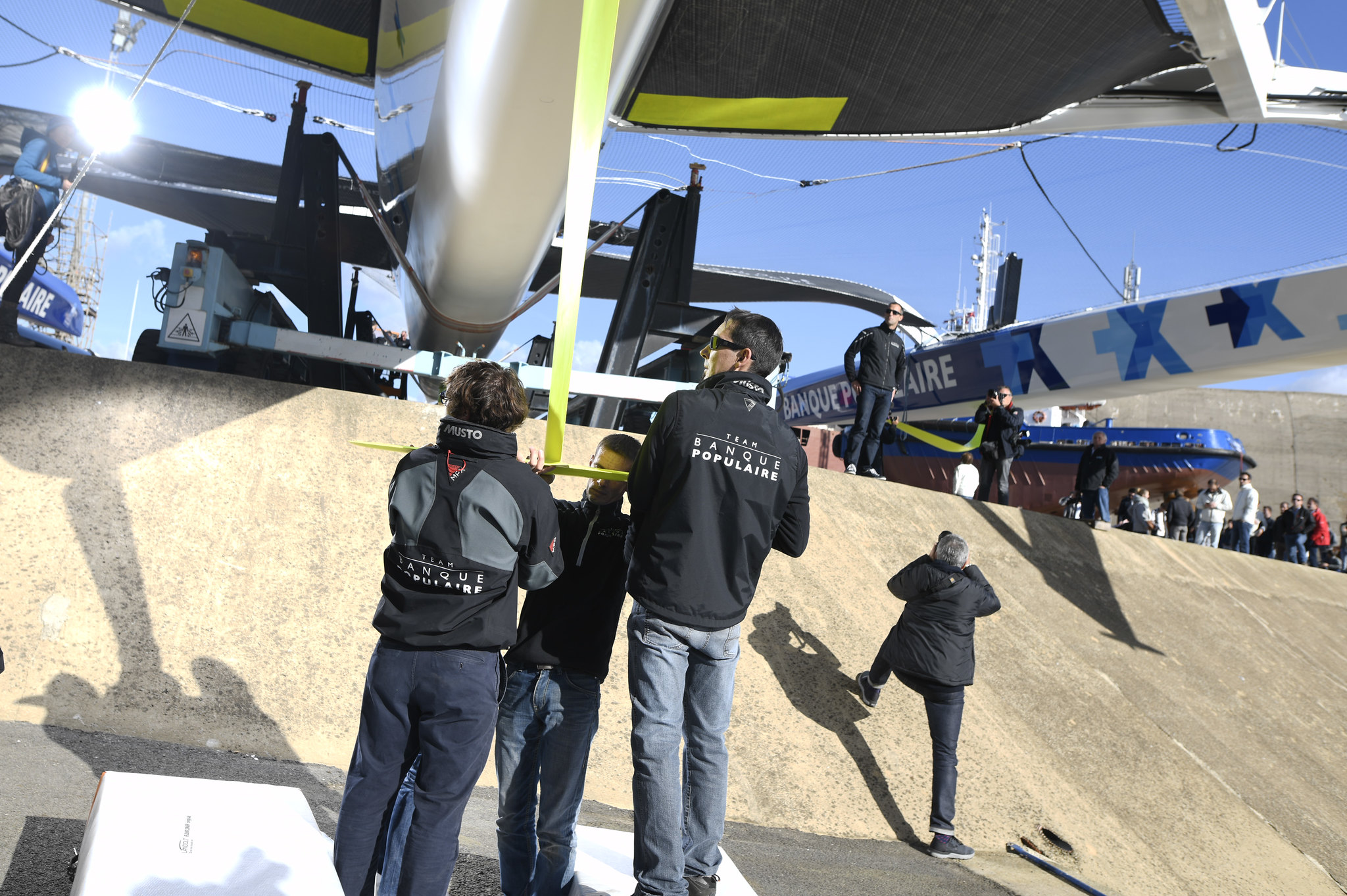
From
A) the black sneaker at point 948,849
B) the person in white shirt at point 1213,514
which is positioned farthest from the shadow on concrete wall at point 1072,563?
the person in white shirt at point 1213,514

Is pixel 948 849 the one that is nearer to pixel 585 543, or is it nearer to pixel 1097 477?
pixel 585 543

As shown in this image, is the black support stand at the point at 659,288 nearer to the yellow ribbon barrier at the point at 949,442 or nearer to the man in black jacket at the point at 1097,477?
the yellow ribbon barrier at the point at 949,442

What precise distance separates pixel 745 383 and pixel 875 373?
606 centimetres

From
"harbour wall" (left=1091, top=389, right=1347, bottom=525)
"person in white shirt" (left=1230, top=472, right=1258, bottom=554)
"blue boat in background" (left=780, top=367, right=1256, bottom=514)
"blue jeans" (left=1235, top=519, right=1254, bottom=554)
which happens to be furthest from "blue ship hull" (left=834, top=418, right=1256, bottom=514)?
"harbour wall" (left=1091, top=389, right=1347, bottom=525)

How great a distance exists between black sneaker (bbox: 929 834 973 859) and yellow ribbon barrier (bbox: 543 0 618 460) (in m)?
3.52

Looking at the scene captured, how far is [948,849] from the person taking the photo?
14.0ft

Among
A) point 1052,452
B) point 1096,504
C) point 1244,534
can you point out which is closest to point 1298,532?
point 1244,534

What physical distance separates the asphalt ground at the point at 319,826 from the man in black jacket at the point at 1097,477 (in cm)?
713

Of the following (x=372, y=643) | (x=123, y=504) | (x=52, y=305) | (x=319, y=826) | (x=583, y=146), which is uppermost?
(x=52, y=305)

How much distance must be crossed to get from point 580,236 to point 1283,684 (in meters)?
8.21

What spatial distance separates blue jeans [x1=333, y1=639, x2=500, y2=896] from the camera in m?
2.13

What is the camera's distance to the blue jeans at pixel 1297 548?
14.1 metres

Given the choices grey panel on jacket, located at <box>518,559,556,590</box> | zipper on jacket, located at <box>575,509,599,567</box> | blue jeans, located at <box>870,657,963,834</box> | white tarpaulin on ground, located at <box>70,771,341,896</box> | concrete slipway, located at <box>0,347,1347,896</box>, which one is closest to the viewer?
white tarpaulin on ground, located at <box>70,771,341,896</box>

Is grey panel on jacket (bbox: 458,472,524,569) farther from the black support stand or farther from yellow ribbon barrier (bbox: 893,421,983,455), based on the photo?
yellow ribbon barrier (bbox: 893,421,983,455)
